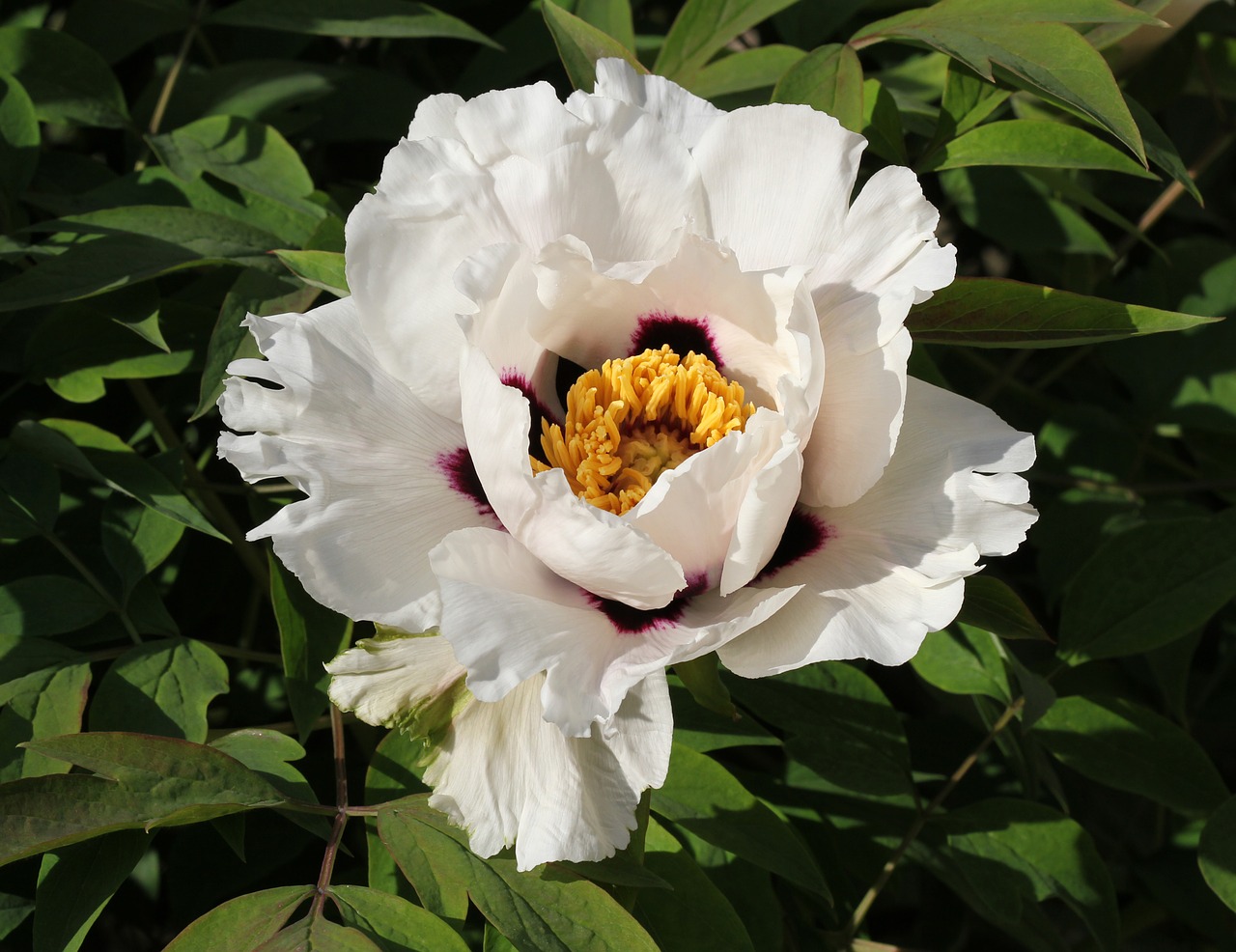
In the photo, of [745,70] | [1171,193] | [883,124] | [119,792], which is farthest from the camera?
[1171,193]

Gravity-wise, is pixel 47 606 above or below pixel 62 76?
below

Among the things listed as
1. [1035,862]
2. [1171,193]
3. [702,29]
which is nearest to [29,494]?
[702,29]

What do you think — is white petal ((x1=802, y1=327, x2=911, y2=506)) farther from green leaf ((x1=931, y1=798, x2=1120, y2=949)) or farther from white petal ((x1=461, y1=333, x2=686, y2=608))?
green leaf ((x1=931, y1=798, x2=1120, y2=949))

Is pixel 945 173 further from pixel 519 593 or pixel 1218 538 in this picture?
pixel 519 593

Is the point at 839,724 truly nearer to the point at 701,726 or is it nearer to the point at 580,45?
the point at 701,726

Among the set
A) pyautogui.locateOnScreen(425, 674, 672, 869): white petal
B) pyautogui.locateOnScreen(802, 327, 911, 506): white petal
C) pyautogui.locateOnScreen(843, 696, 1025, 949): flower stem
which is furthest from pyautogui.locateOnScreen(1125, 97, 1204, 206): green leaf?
pyautogui.locateOnScreen(425, 674, 672, 869): white petal

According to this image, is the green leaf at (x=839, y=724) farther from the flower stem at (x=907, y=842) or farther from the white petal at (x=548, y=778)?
the white petal at (x=548, y=778)
